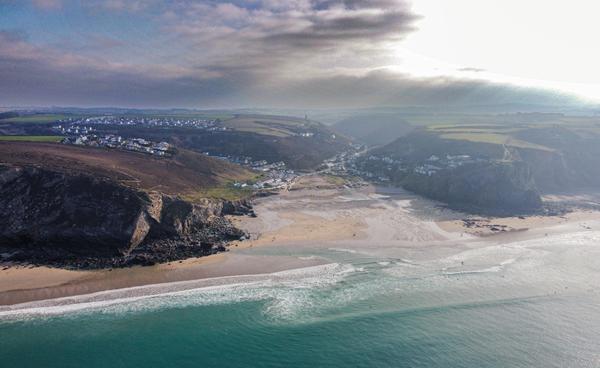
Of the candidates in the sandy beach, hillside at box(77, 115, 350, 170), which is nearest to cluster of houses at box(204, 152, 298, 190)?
hillside at box(77, 115, 350, 170)

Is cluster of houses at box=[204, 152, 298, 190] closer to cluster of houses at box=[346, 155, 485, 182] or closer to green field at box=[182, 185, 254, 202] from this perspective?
green field at box=[182, 185, 254, 202]

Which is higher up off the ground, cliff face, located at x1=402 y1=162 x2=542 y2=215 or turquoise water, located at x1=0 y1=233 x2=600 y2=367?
cliff face, located at x1=402 y1=162 x2=542 y2=215

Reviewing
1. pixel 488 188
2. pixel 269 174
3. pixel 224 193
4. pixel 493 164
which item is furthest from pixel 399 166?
pixel 224 193

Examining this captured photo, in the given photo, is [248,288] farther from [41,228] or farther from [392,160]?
[392,160]

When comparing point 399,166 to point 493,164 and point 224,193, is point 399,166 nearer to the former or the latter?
point 493,164

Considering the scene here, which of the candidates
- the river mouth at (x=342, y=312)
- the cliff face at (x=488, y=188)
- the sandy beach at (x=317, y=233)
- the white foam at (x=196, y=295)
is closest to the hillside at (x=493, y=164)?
the cliff face at (x=488, y=188)
